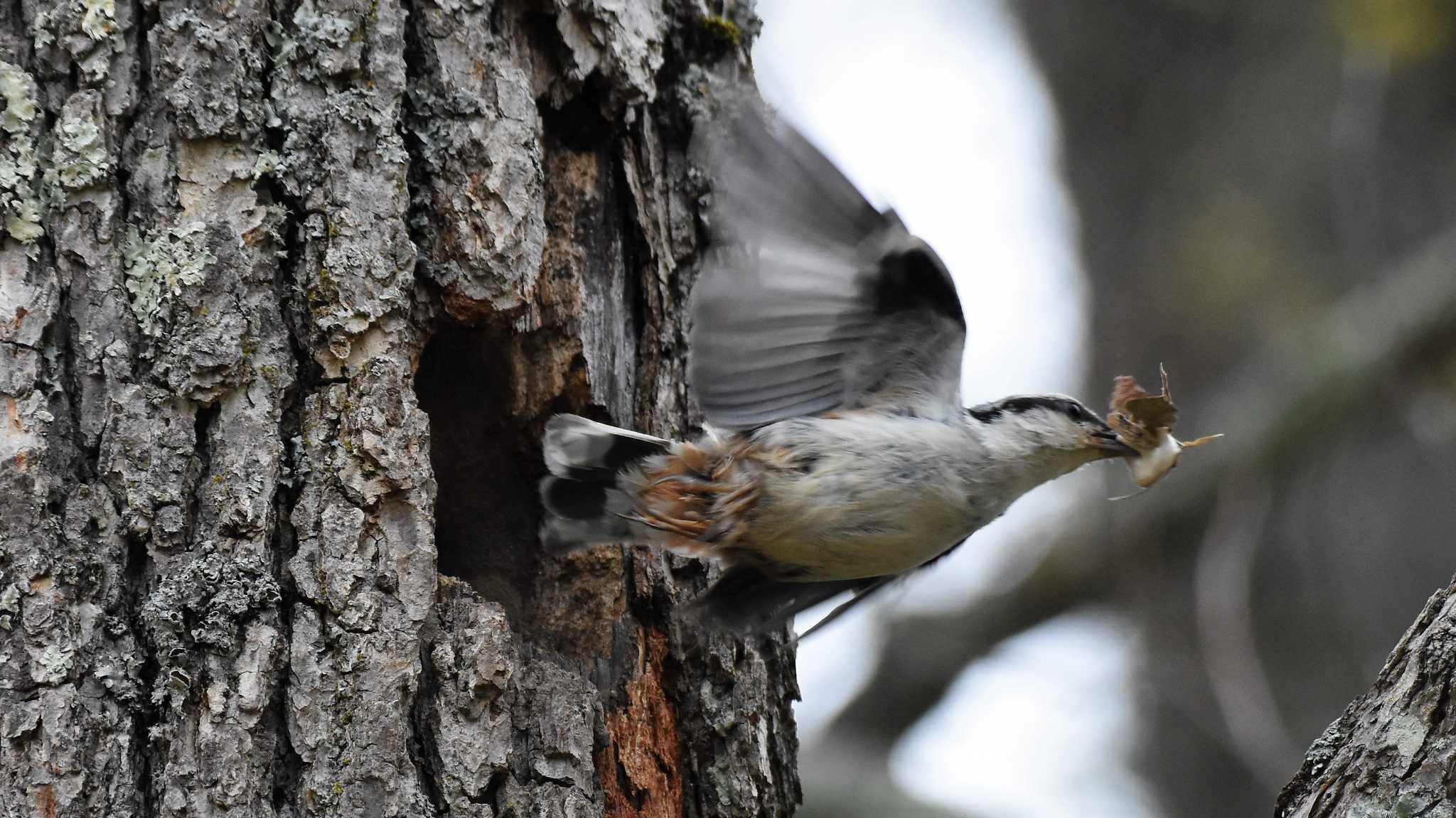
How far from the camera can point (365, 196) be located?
1.94 meters

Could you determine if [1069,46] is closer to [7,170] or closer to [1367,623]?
[1367,623]

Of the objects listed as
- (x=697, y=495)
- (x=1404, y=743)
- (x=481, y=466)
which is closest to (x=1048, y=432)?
(x=697, y=495)

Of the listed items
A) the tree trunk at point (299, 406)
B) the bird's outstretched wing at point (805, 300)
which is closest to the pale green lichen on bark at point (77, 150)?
the tree trunk at point (299, 406)

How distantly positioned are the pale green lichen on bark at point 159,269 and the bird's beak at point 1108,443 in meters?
1.66

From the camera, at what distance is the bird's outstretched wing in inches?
87.3

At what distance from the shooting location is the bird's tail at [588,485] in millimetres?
2336

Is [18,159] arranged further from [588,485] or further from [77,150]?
[588,485]

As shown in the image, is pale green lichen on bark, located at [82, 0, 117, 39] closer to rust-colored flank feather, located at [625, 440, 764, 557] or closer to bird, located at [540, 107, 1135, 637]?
bird, located at [540, 107, 1135, 637]

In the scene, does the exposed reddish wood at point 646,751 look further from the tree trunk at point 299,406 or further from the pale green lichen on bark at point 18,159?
the pale green lichen on bark at point 18,159

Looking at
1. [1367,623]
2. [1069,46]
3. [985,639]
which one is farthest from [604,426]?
[1069,46]

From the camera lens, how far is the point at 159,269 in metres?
1.80

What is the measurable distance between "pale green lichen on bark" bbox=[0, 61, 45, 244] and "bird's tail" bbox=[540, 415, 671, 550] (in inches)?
34.9

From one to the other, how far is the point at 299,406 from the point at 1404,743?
1.47 metres

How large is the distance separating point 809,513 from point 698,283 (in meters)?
0.47
